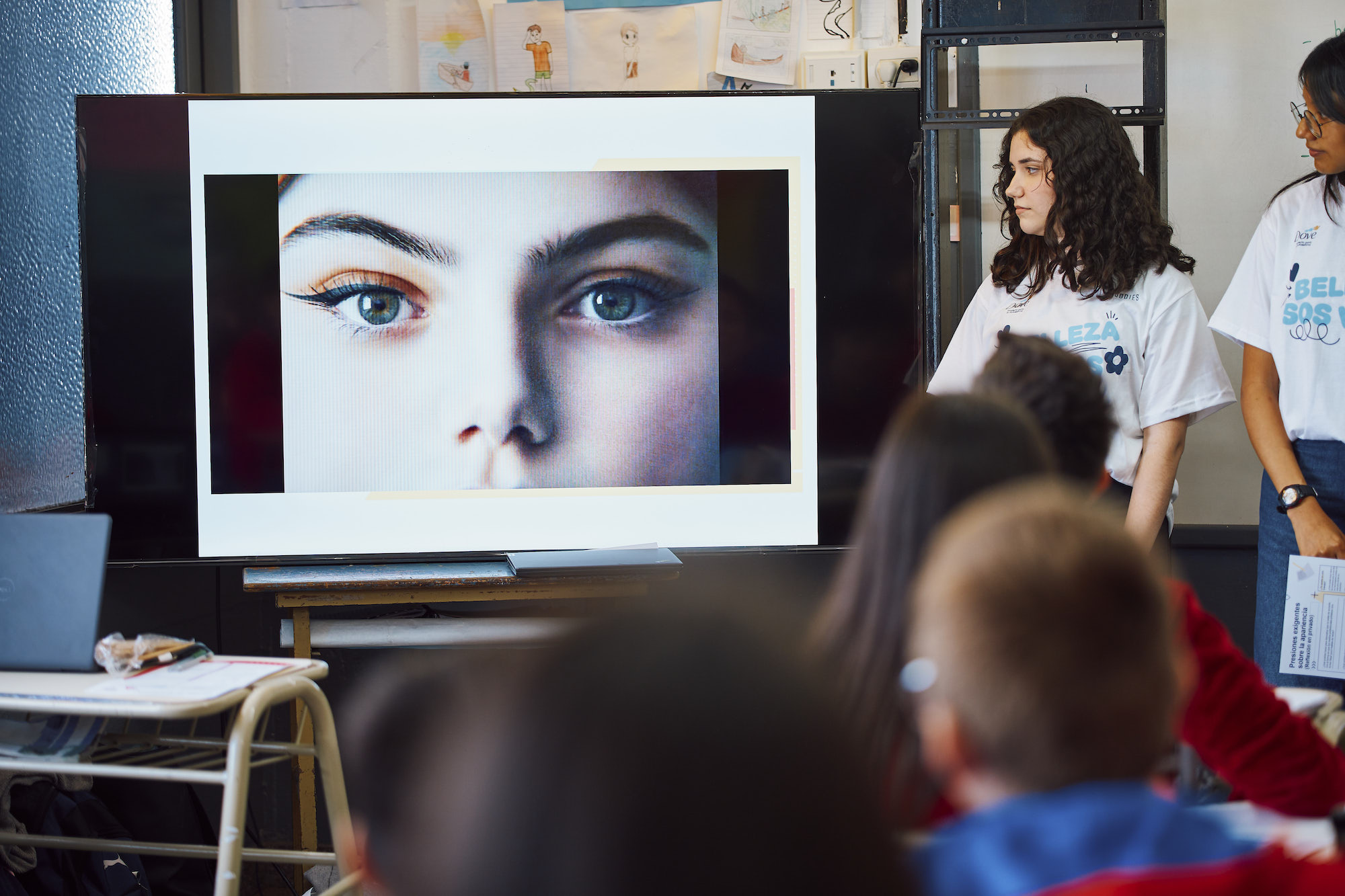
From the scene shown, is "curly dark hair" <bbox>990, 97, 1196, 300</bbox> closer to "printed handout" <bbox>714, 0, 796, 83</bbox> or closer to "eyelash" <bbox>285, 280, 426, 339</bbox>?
"printed handout" <bbox>714, 0, 796, 83</bbox>

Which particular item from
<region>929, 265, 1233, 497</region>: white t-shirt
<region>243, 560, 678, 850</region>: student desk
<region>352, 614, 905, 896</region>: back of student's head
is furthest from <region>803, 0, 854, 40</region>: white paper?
<region>352, 614, 905, 896</region>: back of student's head

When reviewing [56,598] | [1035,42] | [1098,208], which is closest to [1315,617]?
[1098,208]

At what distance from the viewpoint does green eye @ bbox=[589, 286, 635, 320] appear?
2207mm

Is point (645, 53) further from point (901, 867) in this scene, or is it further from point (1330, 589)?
point (901, 867)

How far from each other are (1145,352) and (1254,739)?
108cm

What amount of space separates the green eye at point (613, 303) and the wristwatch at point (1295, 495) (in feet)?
4.30

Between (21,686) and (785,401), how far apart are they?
1483 mm

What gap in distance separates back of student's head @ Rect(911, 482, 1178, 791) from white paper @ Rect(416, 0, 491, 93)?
2295 mm

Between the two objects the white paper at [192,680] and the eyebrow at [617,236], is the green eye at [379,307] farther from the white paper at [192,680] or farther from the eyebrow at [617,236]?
the white paper at [192,680]

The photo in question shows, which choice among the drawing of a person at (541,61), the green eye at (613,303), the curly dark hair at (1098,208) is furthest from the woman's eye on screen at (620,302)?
the curly dark hair at (1098,208)

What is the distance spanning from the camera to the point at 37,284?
7.32 feet

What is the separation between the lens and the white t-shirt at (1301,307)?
179 cm

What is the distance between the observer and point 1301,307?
182cm

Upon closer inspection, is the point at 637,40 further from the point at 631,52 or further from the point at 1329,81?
the point at 1329,81
